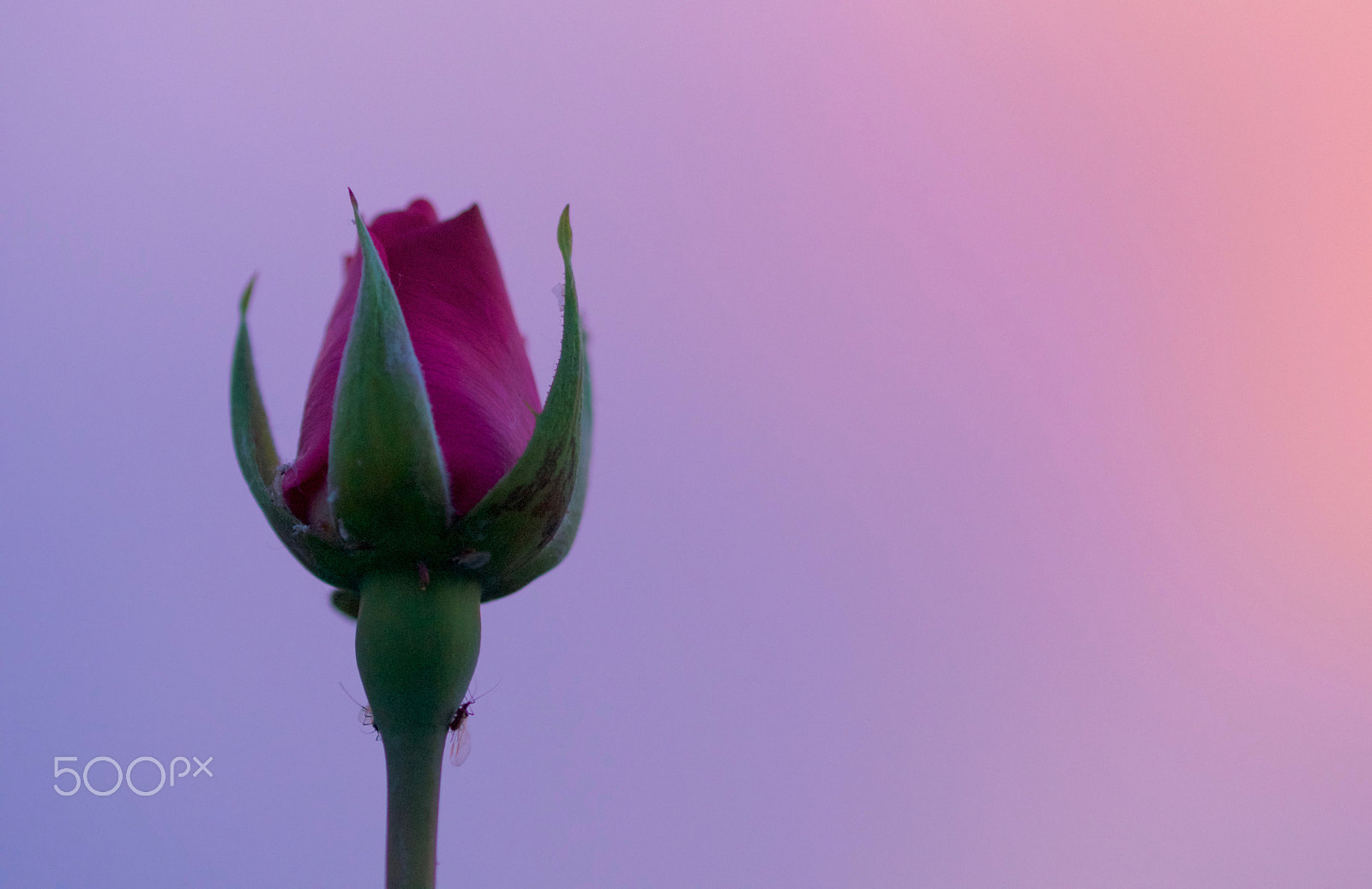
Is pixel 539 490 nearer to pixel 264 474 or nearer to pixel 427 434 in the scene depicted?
pixel 427 434

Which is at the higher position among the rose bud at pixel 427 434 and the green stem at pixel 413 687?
the rose bud at pixel 427 434

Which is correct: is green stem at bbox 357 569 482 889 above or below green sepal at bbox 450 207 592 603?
below

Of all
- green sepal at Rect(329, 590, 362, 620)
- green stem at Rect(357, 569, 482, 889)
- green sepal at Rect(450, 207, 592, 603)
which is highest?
green sepal at Rect(450, 207, 592, 603)

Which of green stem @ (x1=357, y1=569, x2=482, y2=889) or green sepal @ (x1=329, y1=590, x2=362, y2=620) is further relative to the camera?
green sepal @ (x1=329, y1=590, x2=362, y2=620)

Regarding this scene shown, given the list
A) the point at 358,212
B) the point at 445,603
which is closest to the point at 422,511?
the point at 445,603

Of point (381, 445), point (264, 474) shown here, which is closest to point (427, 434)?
point (381, 445)

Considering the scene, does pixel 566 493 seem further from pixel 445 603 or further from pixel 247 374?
pixel 247 374
